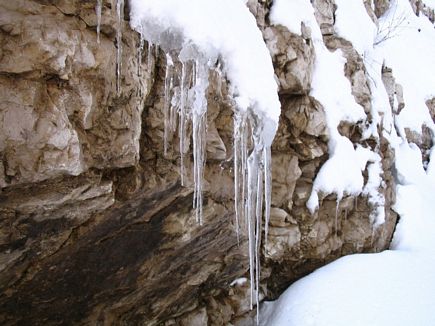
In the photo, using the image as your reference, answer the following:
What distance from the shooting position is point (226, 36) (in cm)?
274

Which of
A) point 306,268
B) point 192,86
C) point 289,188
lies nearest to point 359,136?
point 289,188

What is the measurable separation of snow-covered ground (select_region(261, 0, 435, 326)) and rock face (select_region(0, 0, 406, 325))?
0.39 metres

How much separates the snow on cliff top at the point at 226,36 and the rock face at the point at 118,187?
14 cm

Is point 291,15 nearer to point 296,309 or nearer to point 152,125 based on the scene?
point 152,125

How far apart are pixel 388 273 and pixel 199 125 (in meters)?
2.99

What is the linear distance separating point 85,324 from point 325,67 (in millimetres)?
3718

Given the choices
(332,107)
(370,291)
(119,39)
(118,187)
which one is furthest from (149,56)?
(370,291)

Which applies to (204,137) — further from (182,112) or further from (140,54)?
(140,54)

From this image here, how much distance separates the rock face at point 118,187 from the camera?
1.94 metres

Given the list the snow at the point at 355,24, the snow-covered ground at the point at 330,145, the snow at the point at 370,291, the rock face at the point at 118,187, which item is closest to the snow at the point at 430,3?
the snow-covered ground at the point at 330,145

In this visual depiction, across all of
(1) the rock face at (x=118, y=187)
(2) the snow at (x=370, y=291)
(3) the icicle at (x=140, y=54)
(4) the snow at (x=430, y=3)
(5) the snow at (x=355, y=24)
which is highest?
(4) the snow at (x=430, y=3)

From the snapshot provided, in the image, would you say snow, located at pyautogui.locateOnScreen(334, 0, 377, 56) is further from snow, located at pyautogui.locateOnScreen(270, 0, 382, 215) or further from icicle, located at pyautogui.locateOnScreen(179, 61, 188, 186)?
icicle, located at pyautogui.locateOnScreen(179, 61, 188, 186)

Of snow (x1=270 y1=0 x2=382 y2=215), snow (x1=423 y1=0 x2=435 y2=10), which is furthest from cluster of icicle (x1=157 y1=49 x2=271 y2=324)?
snow (x1=423 y1=0 x2=435 y2=10)

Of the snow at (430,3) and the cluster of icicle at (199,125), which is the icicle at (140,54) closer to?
the cluster of icicle at (199,125)
